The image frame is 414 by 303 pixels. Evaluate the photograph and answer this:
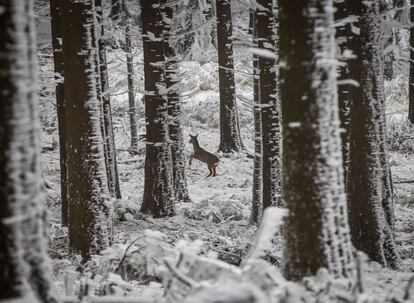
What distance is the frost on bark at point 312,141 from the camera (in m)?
3.60

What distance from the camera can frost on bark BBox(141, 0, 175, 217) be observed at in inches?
418

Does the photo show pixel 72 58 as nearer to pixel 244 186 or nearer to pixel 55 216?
pixel 55 216

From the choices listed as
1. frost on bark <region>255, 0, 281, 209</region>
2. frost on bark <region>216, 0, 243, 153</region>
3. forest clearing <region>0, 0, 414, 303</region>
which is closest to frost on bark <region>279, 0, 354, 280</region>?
forest clearing <region>0, 0, 414, 303</region>

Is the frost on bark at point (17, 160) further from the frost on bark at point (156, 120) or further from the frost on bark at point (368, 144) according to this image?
the frost on bark at point (156, 120)

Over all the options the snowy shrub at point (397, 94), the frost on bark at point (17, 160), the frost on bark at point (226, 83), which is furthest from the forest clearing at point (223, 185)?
the snowy shrub at point (397, 94)

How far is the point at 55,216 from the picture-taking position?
1211 centimetres

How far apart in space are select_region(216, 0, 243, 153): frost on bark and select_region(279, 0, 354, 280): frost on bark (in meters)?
13.9

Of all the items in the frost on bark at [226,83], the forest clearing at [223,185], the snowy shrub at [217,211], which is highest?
the frost on bark at [226,83]

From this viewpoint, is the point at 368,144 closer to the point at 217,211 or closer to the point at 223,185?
the point at 217,211

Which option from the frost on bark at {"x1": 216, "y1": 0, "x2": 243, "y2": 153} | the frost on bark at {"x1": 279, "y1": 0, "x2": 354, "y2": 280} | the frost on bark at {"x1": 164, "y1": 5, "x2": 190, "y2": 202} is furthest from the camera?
the frost on bark at {"x1": 216, "y1": 0, "x2": 243, "y2": 153}

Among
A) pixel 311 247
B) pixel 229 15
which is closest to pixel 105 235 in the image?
pixel 311 247

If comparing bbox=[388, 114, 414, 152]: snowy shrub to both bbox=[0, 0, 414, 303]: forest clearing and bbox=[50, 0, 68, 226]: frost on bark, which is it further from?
bbox=[50, 0, 68, 226]: frost on bark

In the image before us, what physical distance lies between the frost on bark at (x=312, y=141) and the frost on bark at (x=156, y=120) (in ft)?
23.0

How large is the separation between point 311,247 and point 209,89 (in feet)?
79.9
